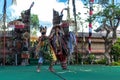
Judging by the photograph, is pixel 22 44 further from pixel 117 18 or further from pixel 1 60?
pixel 117 18

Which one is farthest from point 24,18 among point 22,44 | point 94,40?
point 94,40

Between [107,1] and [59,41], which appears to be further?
[107,1]

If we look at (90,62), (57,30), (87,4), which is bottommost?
(90,62)

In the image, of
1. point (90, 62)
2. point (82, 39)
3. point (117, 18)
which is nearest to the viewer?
point (117, 18)

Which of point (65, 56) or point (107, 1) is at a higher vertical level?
point (107, 1)

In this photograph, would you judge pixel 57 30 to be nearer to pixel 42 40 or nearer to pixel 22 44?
pixel 42 40

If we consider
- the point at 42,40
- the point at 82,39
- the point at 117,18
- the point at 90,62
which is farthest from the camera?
the point at 82,39

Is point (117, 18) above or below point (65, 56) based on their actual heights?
above

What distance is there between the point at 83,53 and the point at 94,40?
4.49 meters

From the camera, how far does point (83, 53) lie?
99.0 ft

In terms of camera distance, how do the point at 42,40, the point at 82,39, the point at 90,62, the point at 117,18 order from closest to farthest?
the point at 42,40
the point at 117,18
the point at 90,62
the point at 82,39

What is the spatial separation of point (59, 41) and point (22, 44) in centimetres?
1385

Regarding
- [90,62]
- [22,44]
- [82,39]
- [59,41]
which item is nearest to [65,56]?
[59,41]

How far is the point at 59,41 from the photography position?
1226 centimetres
